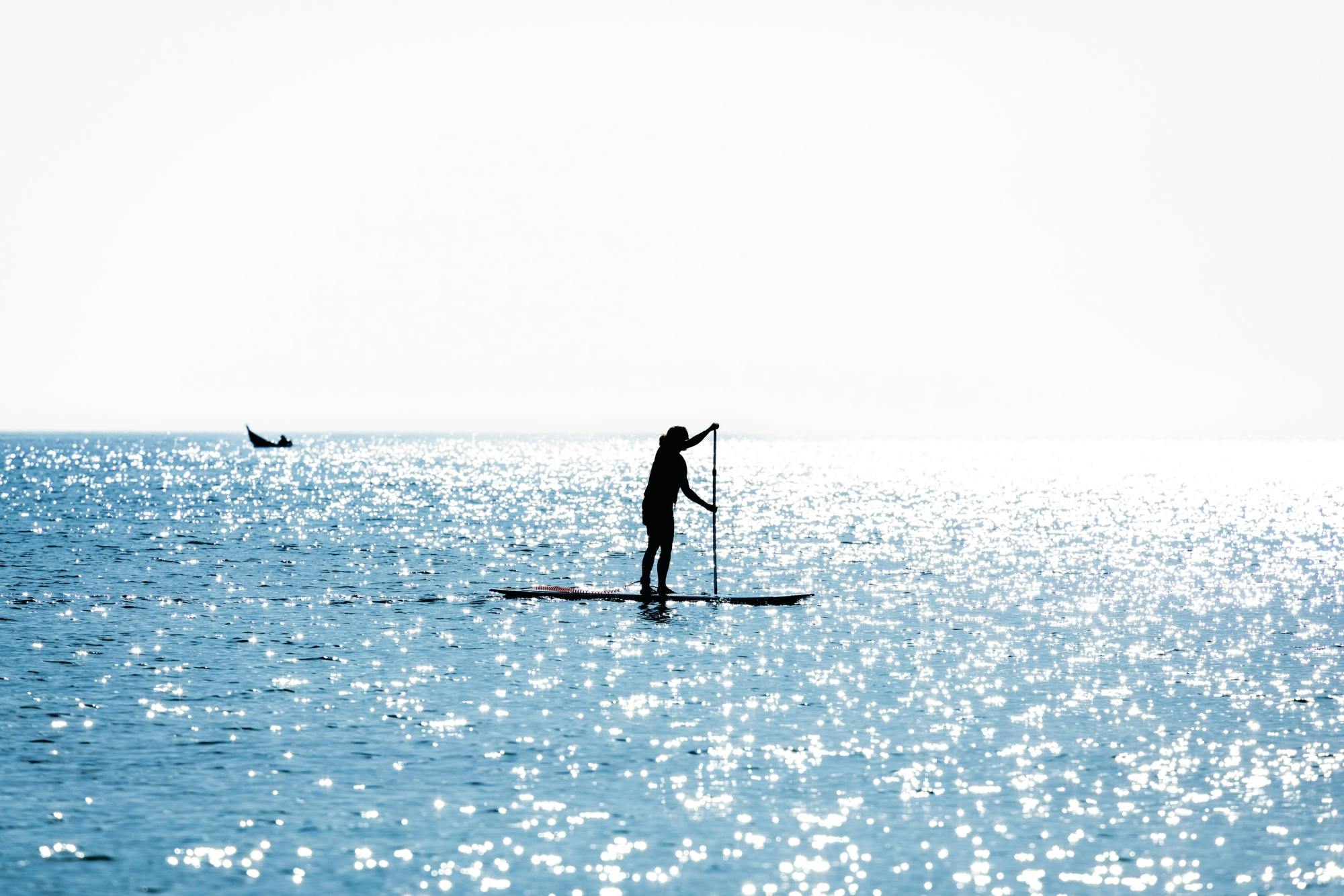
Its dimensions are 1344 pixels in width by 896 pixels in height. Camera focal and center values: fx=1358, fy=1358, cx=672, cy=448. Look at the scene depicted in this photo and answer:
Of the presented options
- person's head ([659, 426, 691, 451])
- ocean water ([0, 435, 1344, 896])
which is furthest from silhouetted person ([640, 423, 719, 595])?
ocean water ([0, 435, 1344, 896])

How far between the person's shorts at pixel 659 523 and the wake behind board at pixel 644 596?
4.48 ft

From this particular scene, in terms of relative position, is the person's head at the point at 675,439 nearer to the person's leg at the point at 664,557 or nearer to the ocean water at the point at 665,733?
the person's leg at the point at 664,557

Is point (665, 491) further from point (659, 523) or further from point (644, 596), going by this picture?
point (644, 596)

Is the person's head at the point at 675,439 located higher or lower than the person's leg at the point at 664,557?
higher

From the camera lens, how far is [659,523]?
1095 inches

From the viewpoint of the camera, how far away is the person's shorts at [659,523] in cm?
2759

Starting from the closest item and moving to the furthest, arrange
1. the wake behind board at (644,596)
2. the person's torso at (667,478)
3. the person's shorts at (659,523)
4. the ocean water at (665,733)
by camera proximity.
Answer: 1. the ocean water at (665,733)
2. the person's torso at (667,478)
3. the person's shorts at (659,523)
4. the wake behind board at (644,596)

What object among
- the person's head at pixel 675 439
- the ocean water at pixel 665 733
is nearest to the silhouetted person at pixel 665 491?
the person's head at pixel 675 439

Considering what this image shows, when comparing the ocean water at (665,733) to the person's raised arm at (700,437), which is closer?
the ocean water at (665,733)

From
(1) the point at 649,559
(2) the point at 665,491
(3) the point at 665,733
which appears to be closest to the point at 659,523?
(2) the point at 665,491

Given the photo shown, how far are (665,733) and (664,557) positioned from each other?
12.8 m

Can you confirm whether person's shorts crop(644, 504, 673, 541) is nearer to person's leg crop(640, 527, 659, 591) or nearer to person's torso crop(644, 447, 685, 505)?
person's leg crop(640, 527, 659, 591)

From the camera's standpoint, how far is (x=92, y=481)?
125 metres

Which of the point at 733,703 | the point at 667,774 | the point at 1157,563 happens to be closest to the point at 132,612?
the point at 733,703
